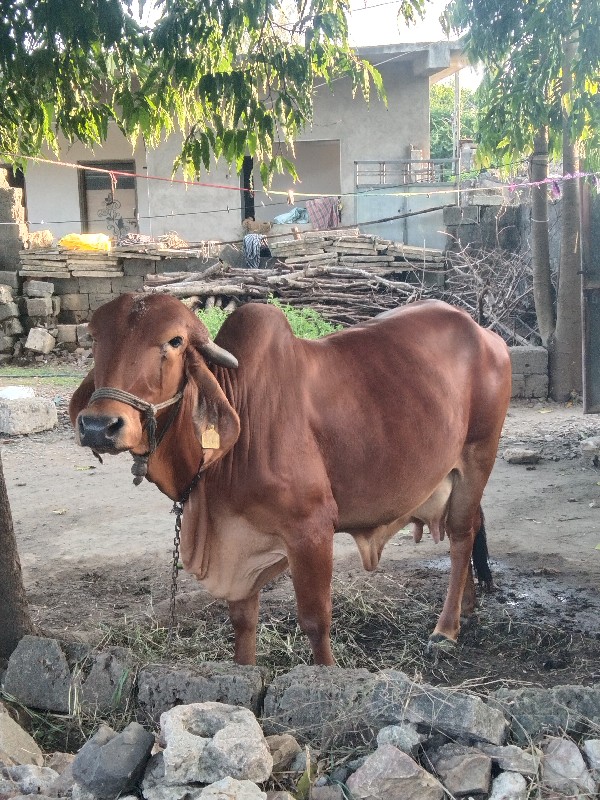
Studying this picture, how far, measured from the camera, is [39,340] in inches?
502

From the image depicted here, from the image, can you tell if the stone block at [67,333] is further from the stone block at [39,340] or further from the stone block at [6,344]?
the stone block at [6,344]

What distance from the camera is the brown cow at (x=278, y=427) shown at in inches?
110

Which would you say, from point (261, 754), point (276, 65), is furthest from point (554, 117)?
point (261, 754)

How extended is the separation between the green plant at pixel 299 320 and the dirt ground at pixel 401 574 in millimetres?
3504

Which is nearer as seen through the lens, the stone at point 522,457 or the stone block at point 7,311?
the stone at point 522,457

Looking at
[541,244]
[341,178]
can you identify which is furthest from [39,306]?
[541,244]

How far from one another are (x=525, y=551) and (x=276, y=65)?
3055 millimetres

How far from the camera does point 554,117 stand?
410 cm

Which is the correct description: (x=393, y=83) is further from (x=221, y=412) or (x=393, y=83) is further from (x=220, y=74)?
(x=221, y=412)

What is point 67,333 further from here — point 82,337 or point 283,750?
point 283,750

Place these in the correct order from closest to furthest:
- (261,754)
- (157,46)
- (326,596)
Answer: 1. (261,754)
2. (326,596)
3. (157,46)

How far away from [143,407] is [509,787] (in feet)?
4.86

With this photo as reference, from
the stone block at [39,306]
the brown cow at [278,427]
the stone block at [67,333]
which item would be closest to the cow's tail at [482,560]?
the brown cow at [278,427]

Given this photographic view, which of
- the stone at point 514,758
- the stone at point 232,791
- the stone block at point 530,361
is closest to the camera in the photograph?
the stone at point 232,791
